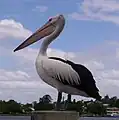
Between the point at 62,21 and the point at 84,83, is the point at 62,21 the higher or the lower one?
the higher one

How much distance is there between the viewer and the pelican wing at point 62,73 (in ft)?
50.0

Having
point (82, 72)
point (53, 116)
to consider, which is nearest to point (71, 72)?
point (82, 72)

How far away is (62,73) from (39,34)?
168 centimetres

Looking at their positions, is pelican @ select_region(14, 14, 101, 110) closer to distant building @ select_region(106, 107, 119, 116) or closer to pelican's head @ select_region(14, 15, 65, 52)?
pelican's head @ select_region(14, 15, 65, 52)

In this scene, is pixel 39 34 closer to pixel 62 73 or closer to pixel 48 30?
pixel 48 30

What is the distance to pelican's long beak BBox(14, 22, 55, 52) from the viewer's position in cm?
1612

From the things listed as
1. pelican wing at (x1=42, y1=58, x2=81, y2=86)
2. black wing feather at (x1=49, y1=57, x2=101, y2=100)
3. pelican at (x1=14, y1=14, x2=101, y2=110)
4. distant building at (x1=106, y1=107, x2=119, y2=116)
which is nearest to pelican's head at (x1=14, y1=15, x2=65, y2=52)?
pelican at (x1=14, y1=14, x2=101, y2=110)

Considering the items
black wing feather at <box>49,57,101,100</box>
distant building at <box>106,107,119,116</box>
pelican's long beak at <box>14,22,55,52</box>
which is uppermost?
distant building at <box>106,107,119,116</box>

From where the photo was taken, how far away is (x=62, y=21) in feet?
52.3

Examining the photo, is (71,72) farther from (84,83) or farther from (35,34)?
(35,34)

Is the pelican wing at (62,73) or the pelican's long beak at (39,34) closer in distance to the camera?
the pelican wing at (62,73)

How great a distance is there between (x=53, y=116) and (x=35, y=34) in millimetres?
2764

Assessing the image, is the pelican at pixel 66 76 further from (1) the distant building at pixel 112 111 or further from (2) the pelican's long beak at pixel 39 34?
(1) the distant building at pixel 112 111

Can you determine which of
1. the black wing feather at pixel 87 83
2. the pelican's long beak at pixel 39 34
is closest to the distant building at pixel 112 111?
the pelican's long beak at pixel 39 34
